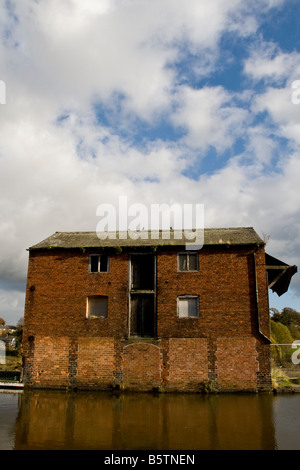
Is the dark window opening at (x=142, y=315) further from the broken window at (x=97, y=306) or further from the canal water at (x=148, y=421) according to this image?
the canal water at (x=148, y=421)

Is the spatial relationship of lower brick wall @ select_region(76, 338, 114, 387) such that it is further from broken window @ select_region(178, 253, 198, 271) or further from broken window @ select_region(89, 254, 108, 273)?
broken window @ select_region(178, 253, 198, 271)

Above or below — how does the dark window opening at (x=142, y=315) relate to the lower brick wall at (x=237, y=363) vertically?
above

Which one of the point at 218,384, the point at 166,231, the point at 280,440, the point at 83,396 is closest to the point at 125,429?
the point at 280,440

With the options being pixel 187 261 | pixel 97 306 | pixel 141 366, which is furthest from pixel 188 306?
pixel 97 306

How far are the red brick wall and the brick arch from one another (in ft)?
0.15

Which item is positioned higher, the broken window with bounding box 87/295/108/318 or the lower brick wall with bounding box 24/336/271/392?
the broken window with bounding box 87/295/108/318

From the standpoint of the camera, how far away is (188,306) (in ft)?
59.0

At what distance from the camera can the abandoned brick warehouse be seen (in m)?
17.0

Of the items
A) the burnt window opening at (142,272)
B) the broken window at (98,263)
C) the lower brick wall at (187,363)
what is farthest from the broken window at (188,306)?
the broken window at (98,263)

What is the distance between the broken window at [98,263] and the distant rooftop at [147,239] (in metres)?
0.64

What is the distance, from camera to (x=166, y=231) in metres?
20.9

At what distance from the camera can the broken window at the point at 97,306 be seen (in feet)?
60.6

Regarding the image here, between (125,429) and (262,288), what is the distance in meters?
10.2

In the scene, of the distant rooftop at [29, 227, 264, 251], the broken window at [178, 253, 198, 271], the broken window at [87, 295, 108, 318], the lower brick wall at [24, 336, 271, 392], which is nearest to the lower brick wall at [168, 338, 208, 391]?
the lower brick wall at [24, 336, 271, 392]
